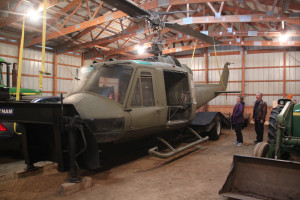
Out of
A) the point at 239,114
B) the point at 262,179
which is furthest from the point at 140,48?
the point at 262,179

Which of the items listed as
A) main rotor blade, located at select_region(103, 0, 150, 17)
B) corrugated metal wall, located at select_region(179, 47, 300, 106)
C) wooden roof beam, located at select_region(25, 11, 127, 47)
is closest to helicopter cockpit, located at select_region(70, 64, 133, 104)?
main rotor blade, located at select_region(103, 0, 150, 17)

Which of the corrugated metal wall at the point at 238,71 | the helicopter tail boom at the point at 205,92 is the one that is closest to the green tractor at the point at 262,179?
the helicopter tail boom at the point at 205,92

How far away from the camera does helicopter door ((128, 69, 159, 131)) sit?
4.66m

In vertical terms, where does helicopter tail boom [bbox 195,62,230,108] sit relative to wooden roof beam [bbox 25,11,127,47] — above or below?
below

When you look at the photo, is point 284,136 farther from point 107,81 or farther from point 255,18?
point 255,18

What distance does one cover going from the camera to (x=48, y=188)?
3762mm

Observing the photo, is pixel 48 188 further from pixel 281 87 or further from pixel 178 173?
pixel 281 87

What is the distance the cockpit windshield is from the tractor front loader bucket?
2367 mm

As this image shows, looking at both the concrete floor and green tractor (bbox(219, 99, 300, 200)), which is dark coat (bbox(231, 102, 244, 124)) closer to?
the concrete floor

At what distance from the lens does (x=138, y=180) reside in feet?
13.7

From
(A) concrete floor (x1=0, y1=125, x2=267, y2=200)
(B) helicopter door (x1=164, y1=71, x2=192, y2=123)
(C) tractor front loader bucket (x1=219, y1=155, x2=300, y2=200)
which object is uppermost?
(B) helicopter door (x1=164, y1=71, x2=192, y2=123)

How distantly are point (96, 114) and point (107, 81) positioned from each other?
885mm

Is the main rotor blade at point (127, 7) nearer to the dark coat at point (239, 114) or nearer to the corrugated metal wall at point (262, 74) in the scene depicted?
the dark coat at point (239, 114)

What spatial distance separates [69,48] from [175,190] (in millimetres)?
14655
